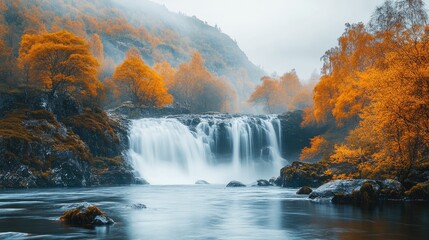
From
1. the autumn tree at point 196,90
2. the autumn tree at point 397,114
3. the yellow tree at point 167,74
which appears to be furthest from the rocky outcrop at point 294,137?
the yellow tree at point 167,74

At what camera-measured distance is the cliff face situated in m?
42.8

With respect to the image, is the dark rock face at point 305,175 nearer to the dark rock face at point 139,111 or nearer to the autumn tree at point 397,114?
the autumn tree at point 397,114

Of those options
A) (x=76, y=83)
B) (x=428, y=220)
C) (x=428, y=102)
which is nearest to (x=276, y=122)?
(x=76, y=83)

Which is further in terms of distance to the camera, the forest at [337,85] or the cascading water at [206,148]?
the cascading water at [206,148]

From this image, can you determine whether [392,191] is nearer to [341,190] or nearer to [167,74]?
[341,190]

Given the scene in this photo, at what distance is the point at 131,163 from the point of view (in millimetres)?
56375

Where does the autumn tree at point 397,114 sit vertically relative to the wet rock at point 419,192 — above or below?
Answer: above

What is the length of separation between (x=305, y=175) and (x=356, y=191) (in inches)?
640

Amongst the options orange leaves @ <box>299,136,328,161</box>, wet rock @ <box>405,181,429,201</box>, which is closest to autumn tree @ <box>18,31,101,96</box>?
orange leaves @ <box>299,136,328,161</box>

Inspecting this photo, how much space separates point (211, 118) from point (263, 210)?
157 feet

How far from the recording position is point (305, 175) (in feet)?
141

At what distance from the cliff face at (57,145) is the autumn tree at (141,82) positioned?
85.3 feet

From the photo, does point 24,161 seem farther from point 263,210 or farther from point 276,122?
point 276,122

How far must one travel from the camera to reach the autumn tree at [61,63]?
54906 millimetres
